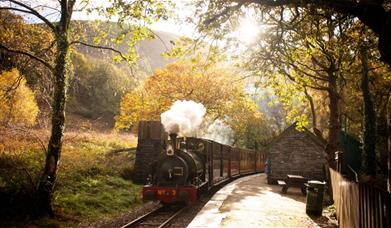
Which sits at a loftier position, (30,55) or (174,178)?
(30,55)

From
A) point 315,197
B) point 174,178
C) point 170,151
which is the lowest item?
point 315,197

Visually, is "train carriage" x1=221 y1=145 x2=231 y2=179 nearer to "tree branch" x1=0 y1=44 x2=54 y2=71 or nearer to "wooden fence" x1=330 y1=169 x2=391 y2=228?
"tree branch" x1=0 y1=44 x2=54 y2=71

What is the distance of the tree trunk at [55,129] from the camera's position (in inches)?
389

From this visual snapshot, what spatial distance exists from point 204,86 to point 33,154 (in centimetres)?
1911

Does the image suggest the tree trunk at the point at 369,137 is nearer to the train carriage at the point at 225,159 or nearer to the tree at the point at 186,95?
the train carriage at the point at 225,159

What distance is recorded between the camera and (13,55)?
981cm

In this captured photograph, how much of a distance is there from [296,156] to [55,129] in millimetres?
17869

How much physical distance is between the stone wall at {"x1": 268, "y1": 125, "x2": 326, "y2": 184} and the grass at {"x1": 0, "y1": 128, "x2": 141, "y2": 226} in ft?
35.3

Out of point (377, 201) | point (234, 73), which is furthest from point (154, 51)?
point (377, 201)

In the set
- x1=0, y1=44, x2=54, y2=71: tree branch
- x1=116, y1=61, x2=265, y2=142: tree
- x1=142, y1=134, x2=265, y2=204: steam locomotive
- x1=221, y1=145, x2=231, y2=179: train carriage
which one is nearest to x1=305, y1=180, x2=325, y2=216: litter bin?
x1=142, y1=134, x2=265, y2=204: steam locomotive

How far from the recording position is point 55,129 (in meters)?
10.1

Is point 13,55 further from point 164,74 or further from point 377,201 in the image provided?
point 164,74

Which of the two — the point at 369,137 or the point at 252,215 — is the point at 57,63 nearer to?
the point at 252,215

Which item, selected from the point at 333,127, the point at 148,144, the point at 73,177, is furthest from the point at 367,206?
the point at 148,144
